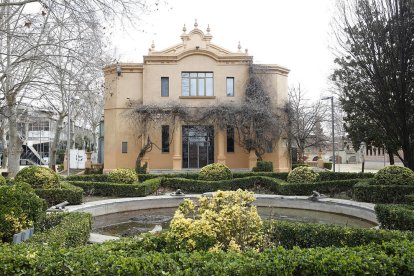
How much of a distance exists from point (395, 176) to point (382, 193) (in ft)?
3.39

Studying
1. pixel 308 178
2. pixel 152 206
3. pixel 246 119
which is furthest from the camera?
pixel 246 119

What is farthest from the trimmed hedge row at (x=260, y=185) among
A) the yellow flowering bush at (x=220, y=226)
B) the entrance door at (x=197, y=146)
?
the yellow flowering bush at (x=220, y=226)

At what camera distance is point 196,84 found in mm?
29062

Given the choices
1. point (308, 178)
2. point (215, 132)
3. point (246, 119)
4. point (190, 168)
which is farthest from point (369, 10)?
point (190, 168)

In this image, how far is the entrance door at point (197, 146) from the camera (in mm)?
28891

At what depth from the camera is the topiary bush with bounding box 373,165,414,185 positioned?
14.5 metres

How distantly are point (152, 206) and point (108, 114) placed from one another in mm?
15257

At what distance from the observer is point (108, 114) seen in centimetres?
2938

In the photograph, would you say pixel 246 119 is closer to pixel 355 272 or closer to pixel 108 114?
pixel 108 114

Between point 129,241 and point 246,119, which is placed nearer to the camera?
point 129,241

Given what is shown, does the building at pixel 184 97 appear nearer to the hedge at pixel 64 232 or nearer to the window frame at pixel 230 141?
the window frame at pixel 230 141

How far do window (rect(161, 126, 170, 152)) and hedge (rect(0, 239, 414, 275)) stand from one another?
77.9ft

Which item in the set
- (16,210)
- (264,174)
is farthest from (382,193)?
(16,210)

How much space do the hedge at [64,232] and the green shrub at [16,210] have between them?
1.27ft
